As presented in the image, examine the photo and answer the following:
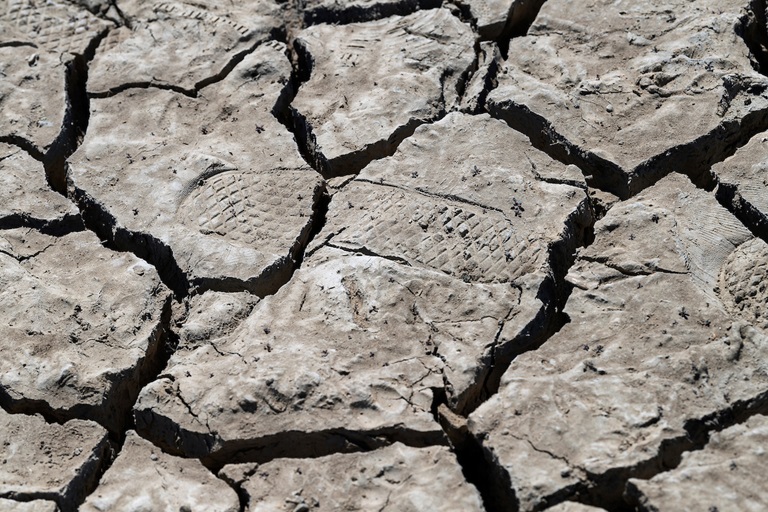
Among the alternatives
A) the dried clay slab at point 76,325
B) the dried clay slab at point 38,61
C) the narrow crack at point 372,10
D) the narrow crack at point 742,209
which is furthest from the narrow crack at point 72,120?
the narrow crack at point 742,209

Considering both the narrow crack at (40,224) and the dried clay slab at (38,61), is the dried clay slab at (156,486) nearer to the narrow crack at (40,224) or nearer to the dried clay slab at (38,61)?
the narrow crack at (40,224)

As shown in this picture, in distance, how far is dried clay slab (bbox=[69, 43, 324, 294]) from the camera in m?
2.96

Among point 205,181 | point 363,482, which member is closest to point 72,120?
point 205,181

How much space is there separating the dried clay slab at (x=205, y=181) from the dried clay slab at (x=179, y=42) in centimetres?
7

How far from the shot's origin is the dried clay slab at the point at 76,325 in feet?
8.72

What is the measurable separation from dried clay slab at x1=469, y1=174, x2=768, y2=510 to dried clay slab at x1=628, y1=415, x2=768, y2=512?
0.05 meters

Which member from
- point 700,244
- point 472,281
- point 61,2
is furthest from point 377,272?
point 61,2

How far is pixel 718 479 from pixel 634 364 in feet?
1.23

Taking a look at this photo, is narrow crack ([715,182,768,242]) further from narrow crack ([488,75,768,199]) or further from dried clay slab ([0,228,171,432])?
dried clay slab ([0,228,171,432])

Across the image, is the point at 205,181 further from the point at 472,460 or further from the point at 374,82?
the point at 472,460

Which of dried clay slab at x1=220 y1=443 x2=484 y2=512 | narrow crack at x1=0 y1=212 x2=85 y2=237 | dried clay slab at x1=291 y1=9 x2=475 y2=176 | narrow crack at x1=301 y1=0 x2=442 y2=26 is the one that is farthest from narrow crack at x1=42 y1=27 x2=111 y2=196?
dried clay slab at x1=220 y1=443 x2=484 y2=512

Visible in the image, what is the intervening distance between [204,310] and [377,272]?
501 mm

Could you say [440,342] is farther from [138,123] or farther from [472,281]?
[138,123]

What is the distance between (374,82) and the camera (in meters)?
3.47
